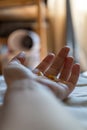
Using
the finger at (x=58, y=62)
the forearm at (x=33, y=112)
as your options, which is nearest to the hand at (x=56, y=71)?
the finger at (x=58, y=62)

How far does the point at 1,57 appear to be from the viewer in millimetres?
2180

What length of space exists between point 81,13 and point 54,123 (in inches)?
73.0

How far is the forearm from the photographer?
1.50 ft

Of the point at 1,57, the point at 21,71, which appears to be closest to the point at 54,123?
the point at 21,71

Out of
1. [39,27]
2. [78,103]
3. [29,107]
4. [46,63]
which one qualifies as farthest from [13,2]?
[29,107]

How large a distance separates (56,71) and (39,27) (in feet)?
4.59

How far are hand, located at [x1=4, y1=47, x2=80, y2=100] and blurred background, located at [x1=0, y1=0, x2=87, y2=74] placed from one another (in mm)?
1348

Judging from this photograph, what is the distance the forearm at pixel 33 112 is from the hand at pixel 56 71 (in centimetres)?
11

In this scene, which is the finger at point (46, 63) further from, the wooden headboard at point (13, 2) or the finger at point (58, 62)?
the wooden headboard at point (13, 2)

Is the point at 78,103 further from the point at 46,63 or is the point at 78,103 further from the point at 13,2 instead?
the point at 13,2

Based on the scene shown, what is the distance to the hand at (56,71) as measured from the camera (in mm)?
654

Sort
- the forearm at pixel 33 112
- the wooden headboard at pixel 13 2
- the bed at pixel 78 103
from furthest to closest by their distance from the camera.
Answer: the wooden headboard at pixel 13 2 → the bed at pixel 78 103 → the forearm at pixel 33 112

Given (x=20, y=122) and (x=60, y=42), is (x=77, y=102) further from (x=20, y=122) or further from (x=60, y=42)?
(x=60, y=42)

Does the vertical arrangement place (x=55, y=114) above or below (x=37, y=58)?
above
